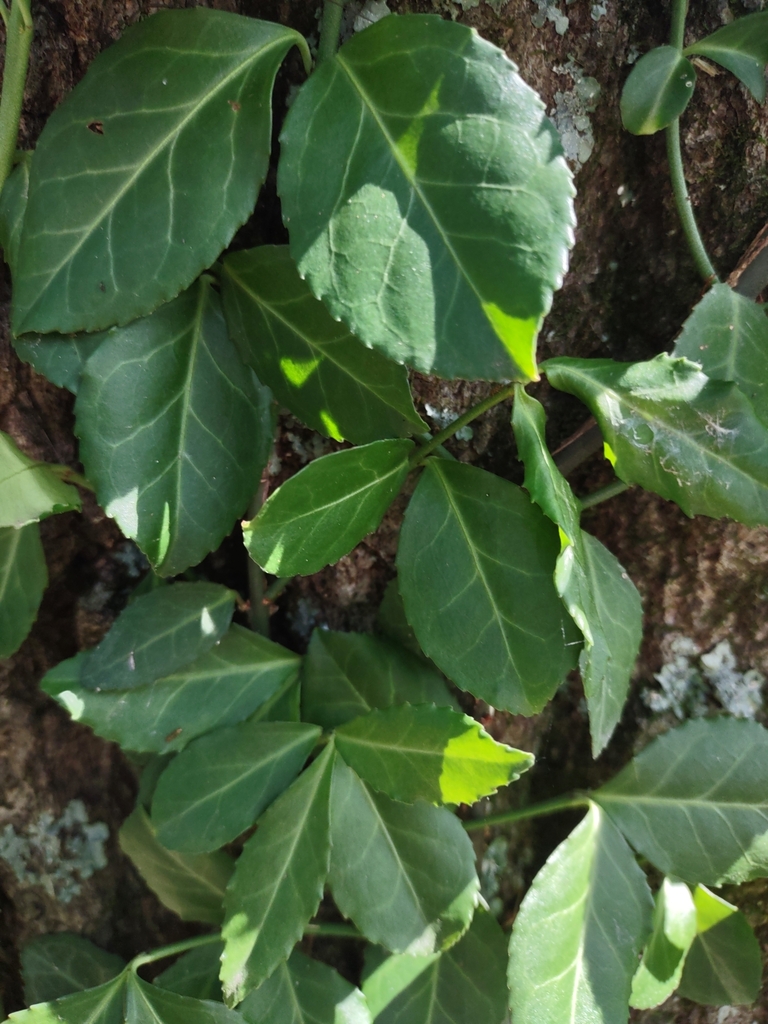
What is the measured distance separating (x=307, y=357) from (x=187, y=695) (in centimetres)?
40

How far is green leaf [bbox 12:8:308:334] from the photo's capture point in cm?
61

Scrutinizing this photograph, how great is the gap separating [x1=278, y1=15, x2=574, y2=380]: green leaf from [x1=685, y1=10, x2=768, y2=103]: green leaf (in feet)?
0.96

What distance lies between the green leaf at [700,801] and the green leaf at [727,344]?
1.26 ft

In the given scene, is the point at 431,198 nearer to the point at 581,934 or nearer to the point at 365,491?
the point at 365,491

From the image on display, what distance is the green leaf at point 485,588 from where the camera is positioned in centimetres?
67

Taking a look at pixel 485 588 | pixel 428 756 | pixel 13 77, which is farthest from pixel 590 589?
pixel 13 77

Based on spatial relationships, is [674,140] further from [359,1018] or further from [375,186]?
[359,1018]

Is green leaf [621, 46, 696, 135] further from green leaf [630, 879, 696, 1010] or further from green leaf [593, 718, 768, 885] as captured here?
green leaf [630, 879, 696, 1010]

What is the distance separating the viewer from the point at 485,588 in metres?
0.69

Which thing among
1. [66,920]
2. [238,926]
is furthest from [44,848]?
[238,926]

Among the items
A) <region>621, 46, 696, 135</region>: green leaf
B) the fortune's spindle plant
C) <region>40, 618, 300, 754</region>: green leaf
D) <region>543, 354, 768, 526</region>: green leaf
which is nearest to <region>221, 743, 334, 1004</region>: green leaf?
the fortune's spindle plant

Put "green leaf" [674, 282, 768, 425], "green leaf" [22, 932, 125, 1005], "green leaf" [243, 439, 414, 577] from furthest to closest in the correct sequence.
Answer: "green leaf" [22, 932, 125, 1005], "green leaf" [674, 282, 768, 425], "green leaf" [243, 439, 414, 577]

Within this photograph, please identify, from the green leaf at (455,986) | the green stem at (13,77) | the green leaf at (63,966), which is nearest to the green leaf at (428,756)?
the green leaf at (455,986)

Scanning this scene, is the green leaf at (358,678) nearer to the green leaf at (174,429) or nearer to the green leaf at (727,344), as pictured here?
the green leaf at (174,429)
